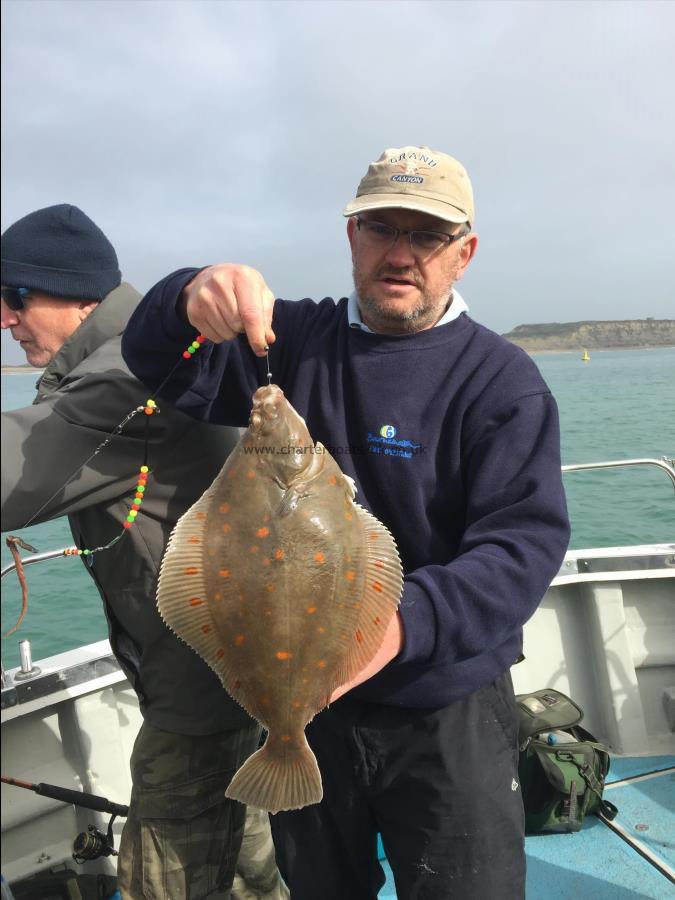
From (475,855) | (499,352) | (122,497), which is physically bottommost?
(475,855)

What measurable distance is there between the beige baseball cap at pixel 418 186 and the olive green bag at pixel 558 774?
2.98 metres

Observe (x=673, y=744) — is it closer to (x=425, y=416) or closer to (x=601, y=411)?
(x=425, y=416)

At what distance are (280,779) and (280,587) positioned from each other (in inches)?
22.7

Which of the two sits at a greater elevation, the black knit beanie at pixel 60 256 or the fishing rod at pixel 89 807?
the black knit beanie at pixel 60 256

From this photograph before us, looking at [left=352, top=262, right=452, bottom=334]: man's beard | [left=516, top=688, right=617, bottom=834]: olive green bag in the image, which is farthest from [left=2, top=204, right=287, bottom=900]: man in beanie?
[left=516, top=688, right=617, bottom=834]: olive green bag

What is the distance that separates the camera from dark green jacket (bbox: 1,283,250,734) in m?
2.30

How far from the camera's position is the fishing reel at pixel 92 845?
3.42 m

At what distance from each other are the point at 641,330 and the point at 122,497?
16.2 feet

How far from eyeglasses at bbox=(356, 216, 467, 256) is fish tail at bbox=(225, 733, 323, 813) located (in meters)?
1.59

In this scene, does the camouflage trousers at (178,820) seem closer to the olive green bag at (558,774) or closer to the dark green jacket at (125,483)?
the dark green jacket at (125,483)

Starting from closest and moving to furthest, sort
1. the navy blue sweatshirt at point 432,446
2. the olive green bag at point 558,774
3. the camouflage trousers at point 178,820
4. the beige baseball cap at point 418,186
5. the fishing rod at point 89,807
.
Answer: the navy blue sweatshirt at point 432,446 → the beige baseball cap at point 418,186 → the camouflage trousers at point 178,820 → the fishing rod at point 89,807 → the olive green bag at point 558,774

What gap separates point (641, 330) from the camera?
6.03m

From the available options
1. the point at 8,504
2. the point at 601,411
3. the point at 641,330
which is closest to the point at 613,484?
the point at 601,411

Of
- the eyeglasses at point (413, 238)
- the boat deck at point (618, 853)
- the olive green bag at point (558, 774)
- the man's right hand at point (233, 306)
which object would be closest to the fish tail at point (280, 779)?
the man's right hand at point (233, 306)
